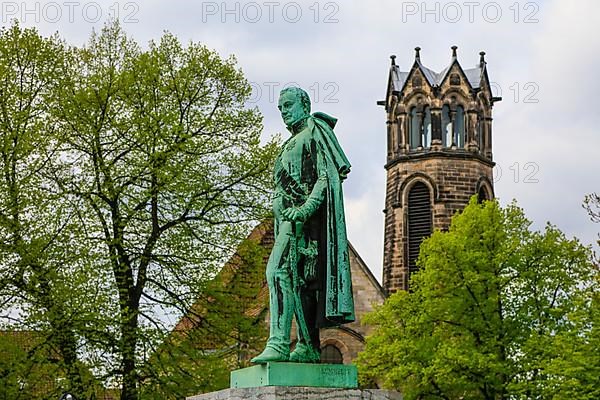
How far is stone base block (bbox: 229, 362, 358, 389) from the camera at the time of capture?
794cm

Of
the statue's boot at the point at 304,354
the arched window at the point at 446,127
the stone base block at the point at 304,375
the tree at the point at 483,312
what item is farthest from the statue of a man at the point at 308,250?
the arched window at the point at 446,127

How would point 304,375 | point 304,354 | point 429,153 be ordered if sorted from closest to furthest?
point 304,375 < point 304,354 < point 429,153

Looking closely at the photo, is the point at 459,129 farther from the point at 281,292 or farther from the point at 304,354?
the point at 304,354

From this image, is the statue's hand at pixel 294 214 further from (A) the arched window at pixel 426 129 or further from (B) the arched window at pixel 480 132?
(B) the arched window at pixel 480 132

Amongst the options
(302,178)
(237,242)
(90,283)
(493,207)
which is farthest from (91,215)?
(302,178)

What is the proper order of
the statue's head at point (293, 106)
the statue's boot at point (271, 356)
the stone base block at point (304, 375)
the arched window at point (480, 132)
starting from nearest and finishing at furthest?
the stone base block at point (304, 375)
the statue's boot at point (271, 356)
the statue's head at point (293, 106)
the arched window at point (480, 132)

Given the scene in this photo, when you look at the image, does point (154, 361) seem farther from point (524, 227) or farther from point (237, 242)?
point (524, 227)

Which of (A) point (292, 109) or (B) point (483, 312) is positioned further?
(B) point (483, 312)

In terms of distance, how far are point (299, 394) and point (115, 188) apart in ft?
54.1

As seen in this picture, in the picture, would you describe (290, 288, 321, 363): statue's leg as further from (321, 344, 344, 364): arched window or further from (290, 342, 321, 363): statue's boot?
(321, 344, 344, 364): arched window

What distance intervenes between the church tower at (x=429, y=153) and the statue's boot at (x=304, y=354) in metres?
31.3

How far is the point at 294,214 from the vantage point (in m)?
8.38

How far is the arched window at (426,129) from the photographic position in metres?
41.5

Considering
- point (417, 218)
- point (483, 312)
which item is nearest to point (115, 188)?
point (483, 312)
